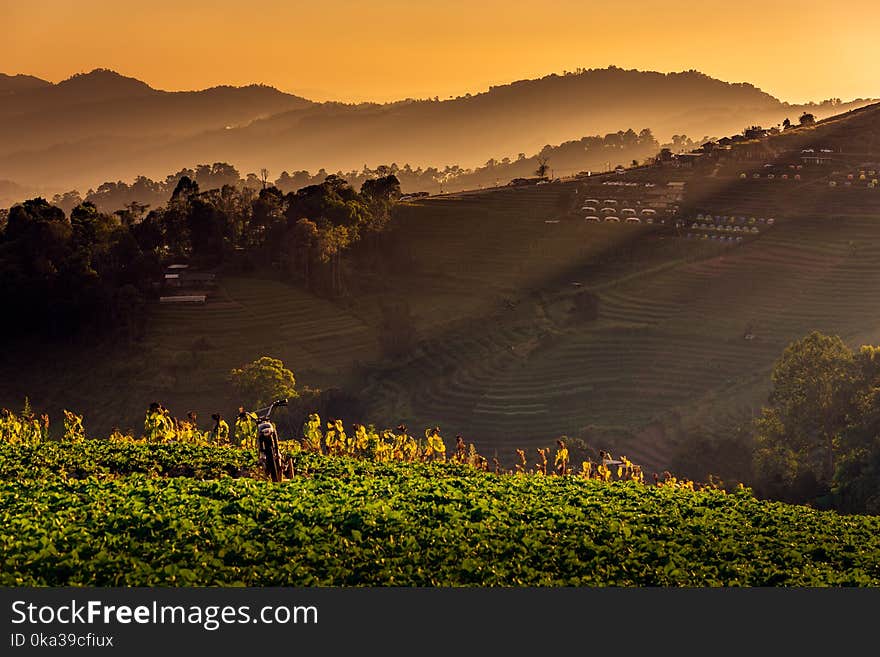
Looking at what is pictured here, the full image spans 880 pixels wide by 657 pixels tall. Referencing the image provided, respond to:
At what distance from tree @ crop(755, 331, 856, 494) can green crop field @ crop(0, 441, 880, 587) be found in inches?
1026

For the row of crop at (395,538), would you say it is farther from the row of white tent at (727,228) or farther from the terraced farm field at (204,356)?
the row of white tent at (727,228)

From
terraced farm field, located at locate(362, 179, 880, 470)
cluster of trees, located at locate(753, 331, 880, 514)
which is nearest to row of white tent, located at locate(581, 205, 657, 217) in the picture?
terraced farm field, located at locate(362, 179, 880, 470)

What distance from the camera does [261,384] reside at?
6162 centimetres

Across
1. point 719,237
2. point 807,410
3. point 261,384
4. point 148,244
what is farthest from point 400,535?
point 719,237

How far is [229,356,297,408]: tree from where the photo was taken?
61.3m

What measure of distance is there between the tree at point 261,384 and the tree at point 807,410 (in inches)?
1101

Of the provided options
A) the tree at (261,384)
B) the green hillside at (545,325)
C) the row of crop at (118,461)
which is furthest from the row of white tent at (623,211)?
the row of crop at (118,461)

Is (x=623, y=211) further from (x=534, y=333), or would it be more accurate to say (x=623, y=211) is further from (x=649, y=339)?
(x=534, y=333)

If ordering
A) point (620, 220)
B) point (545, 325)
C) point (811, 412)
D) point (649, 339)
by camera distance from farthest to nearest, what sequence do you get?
1. point (620, 220)
2. point (545, 325)
3. point (649, 339)
4. point (811, 412)

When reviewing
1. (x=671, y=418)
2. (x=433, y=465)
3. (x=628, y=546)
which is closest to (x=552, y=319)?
(x=671, y=418)

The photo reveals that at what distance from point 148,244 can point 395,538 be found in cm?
6762

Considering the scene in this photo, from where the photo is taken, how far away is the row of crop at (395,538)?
596 inches

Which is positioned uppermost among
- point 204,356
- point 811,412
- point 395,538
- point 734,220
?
point 734,220

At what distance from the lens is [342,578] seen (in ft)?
49.4
